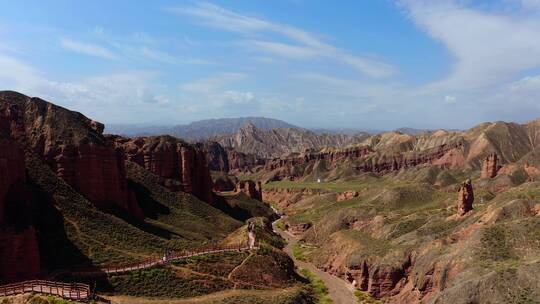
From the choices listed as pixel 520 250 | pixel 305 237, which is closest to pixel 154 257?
pixel 520 250

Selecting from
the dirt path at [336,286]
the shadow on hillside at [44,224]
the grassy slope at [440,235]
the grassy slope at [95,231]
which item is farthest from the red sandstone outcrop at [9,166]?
the grassy slope at [440,235]

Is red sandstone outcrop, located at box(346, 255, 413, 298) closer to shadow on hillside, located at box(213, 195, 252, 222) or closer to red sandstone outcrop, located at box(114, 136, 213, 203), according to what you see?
red sandstone outcrop, located at box(114, 136, 213, 203)

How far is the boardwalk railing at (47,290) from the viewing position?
150 ft

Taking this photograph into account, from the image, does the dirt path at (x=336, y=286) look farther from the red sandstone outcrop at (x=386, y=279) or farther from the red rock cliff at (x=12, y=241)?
the red rock cliff at (x=12, y=241)

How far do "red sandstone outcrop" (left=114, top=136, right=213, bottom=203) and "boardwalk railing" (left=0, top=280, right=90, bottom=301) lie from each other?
232 ft

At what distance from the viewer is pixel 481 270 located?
2181 inches

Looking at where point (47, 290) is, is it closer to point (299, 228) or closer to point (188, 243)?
point (188, 243)

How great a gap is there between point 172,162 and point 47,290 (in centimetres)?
7777

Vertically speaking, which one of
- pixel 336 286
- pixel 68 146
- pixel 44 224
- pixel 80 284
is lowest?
pixel 336 286

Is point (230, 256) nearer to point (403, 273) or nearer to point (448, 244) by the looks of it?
point (403, 273)

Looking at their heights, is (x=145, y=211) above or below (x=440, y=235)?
below

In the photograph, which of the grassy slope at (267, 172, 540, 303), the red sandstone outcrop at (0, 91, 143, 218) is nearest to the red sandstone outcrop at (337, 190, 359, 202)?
the grassy slope at (267, 172, 540, 303)

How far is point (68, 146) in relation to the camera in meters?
86.2

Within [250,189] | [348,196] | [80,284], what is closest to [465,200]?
[80,284]
